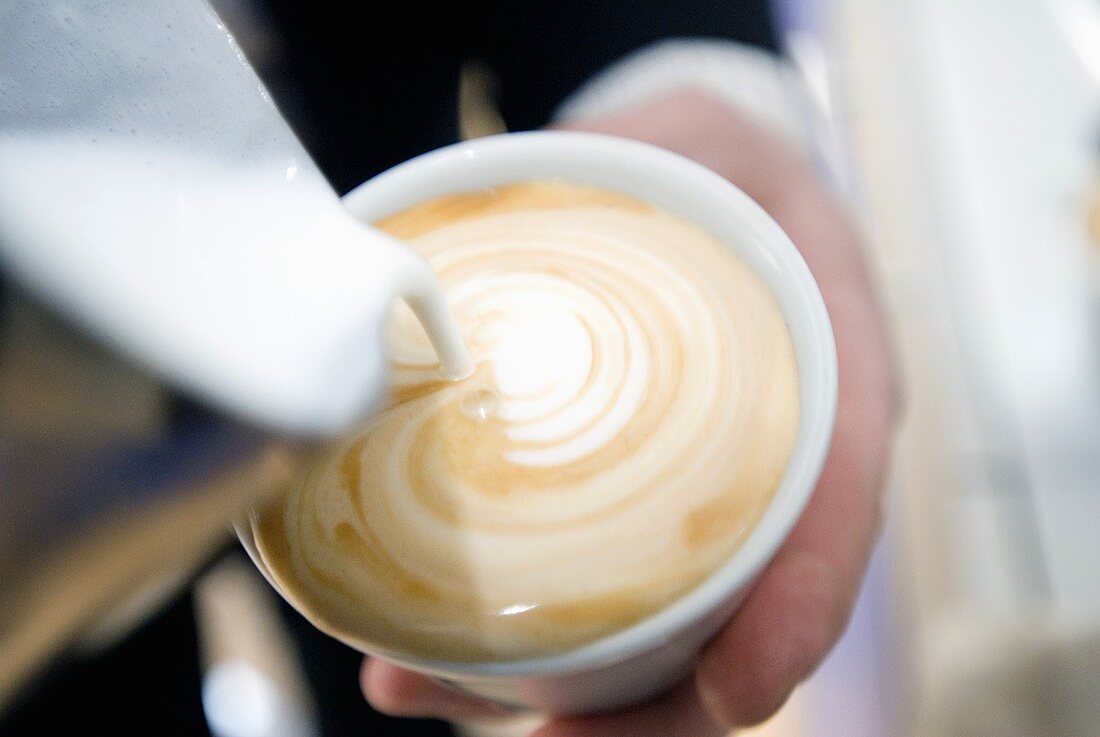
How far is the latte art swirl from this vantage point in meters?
0.52

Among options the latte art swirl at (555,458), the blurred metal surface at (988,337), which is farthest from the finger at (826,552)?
the blurred metal surface at (988,337)

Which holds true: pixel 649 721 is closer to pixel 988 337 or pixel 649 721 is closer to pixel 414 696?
pixel 414 696

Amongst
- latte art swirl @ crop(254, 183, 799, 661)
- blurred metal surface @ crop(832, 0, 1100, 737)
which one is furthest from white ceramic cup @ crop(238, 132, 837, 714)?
blurred metal surface @ crop(832, 0, 1100, 737)

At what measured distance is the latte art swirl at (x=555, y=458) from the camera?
519 mm

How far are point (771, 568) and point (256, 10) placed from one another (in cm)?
88

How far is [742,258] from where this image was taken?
66 centimetres

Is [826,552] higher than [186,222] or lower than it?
lower

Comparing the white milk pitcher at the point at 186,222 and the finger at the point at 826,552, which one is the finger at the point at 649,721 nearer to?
the finger at the point at 826,552

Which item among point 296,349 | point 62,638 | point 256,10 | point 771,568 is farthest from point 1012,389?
point 62,638

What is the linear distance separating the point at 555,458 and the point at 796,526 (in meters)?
0.24

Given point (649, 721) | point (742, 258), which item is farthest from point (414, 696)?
point (742, 258)

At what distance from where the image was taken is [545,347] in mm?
635

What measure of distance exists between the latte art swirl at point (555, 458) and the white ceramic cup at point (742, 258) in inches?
0.6

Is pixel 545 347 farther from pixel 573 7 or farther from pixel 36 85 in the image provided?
pixel 573 7
